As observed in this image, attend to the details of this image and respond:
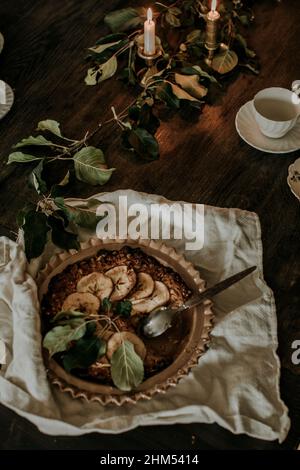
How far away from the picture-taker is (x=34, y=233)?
1.15 meters

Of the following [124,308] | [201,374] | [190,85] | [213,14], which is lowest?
[201,374]

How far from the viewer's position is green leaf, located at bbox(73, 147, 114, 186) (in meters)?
1.26

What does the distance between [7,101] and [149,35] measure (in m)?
0.37

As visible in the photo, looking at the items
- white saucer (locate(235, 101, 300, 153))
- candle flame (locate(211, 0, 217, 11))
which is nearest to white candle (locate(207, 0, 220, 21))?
candle flame (locate(211, 0, 217, 11))

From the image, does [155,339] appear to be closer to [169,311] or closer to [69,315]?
[169,311]

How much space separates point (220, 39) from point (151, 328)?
0.81 metres

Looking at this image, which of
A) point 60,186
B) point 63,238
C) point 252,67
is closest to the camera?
point 63,238

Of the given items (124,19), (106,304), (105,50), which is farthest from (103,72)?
(106,304)

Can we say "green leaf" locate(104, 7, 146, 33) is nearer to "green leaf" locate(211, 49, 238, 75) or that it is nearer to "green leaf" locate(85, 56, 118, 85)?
"green leaf" locate(85, 56, 118, 85)

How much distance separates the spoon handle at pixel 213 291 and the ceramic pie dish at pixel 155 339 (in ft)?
0.06

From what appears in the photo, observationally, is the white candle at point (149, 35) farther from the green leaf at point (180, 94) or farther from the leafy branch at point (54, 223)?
the leafy branch at point (54, 223)

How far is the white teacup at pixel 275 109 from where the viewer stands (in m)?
1.30
